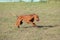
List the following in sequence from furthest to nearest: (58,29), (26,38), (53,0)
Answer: (53,0) < (58,29) < (26,38)

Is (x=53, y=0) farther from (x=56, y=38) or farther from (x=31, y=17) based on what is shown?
(x=56, y=38)

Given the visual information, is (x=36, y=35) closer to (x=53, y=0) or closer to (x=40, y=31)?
(x=40, y=31)

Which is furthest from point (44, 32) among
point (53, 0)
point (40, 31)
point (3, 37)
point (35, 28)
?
point (53, 0)

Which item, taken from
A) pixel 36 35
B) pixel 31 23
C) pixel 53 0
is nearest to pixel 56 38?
pixel 36 35

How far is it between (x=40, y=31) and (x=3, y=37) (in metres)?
1.60

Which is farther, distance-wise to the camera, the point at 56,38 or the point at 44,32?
the point at 44,32

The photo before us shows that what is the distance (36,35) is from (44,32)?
25.7 inches

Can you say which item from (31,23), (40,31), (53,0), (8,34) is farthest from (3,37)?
(53,0)

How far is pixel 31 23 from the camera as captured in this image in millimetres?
10938

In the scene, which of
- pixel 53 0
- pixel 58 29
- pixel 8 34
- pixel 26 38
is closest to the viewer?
pixel 26 38

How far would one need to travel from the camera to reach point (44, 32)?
9.61m

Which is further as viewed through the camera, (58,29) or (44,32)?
(58,29)

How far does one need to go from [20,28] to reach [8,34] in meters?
1.25

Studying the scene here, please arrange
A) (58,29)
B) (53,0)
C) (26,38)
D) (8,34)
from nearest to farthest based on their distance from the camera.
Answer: (26,38) < (8,34) < (58,29) < (53,0)
